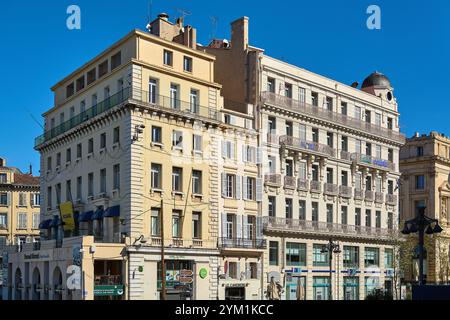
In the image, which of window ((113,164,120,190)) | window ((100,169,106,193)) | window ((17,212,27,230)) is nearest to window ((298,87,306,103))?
window ((113,164,120,190))

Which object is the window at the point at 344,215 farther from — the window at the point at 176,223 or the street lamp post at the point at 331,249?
the window at the point at 176,223

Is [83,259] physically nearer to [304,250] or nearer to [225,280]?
[225,280]

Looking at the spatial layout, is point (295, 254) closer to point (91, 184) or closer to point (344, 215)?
point (344, 215)

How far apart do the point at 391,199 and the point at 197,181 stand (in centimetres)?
2643

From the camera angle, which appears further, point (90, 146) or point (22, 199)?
point (22, 199)

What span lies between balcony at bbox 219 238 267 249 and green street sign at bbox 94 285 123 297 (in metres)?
9.04

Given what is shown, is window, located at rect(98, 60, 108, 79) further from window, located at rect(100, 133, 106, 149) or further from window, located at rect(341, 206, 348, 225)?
window, located at rect(341, 206, 348, 225)

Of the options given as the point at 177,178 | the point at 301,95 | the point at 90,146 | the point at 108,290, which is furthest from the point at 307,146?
the point at 108,290

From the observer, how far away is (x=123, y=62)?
48062mm

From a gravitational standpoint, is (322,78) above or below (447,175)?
above

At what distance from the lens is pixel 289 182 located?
5575cm

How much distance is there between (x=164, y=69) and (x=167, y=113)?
3.25 m
